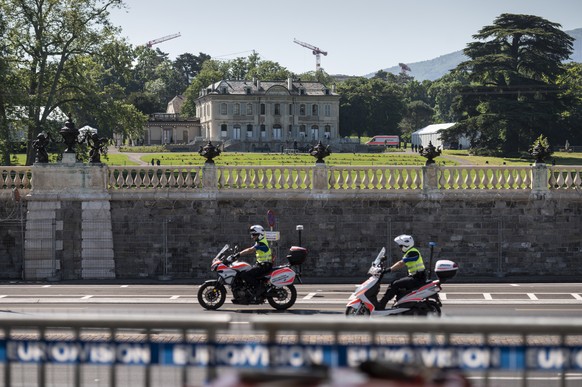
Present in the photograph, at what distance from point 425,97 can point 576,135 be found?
121m

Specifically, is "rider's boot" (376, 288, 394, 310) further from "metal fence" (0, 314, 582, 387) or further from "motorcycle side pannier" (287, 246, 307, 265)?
"metal fence" (0, 314, 582, 387)

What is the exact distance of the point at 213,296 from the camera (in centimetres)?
1891

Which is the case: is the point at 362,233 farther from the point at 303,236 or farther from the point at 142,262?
the point at 142,262

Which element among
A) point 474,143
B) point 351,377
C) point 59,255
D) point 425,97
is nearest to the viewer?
point 351,377

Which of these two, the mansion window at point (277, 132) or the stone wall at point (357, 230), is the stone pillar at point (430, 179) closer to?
the stone wall at point (357, 230)

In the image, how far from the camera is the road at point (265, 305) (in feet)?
62.3

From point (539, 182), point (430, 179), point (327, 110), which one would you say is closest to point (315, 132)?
point (327, 110)

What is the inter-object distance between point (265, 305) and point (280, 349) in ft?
47.2

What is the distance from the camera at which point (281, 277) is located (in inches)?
729

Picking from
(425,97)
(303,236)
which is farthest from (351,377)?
(425,97)

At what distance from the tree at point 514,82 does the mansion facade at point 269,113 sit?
45741mm

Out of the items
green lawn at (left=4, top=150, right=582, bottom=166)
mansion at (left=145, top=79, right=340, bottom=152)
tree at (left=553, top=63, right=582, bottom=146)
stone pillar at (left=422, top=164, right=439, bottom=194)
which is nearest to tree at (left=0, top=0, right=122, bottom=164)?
green lawn at (left=4, top=150, right=582, bottom=166)

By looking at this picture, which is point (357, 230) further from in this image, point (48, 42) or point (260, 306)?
point (48, 42)

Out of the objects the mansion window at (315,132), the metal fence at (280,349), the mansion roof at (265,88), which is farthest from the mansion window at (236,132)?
the metal fence at (280,349)
